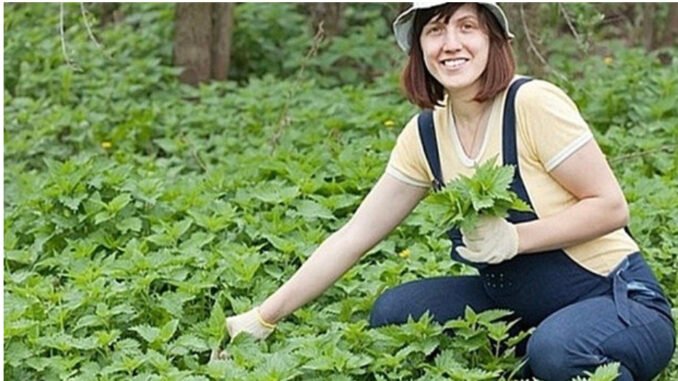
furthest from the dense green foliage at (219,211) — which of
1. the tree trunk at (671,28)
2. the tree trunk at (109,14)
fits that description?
the tree trunk at (671,28)

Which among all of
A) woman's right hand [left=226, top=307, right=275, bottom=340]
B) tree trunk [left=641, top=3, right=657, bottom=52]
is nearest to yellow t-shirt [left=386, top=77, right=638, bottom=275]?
woman's right hand [left=226, top=307, right=275, bottom=340]

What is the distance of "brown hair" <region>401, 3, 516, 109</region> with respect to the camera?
312 centimetres

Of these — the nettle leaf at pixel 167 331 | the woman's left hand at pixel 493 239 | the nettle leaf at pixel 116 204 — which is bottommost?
the nettle leaf at pixel 167 331

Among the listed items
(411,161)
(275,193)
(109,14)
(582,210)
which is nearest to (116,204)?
(275,193)

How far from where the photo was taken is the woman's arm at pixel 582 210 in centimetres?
302

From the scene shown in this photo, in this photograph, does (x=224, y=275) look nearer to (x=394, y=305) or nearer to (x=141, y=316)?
(x=141, y=316)

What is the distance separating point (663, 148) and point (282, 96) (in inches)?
84.2

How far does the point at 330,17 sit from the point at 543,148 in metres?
5.23

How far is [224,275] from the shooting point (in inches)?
147

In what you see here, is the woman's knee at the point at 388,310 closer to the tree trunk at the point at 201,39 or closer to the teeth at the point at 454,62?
the teeth at the point at 454,62

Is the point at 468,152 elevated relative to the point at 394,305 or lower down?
elevated

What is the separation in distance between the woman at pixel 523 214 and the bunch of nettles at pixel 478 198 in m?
0.06

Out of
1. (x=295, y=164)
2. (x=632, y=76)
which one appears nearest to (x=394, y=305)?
(x=295, y=164)

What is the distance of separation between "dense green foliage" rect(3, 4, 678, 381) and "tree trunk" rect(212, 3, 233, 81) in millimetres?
289
